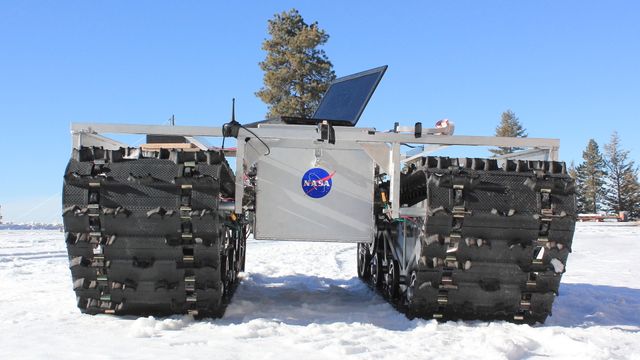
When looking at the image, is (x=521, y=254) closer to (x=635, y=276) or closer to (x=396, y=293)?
(x=396, y=293)

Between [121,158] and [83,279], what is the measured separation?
1041mm

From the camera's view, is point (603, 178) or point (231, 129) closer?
point (231, 129)

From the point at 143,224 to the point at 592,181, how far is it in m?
72.3

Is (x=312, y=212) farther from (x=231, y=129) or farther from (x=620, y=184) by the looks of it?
(x=620, y=184)

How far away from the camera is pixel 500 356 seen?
4.00 m

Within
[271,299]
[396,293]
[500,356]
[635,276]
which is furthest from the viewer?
[635,276]

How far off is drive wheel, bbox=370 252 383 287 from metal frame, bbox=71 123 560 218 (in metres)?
2.21

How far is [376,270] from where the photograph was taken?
789cm

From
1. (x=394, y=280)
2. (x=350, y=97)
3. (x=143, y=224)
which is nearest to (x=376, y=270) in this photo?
(x=394, y=280)

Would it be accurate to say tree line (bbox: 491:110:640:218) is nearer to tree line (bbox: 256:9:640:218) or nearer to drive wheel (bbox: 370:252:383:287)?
tree line (bbox: 256:9:640:218)

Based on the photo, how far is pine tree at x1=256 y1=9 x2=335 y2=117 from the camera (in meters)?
32.2

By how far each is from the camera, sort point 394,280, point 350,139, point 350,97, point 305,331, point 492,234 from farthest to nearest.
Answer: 1. point 350,97
2. point 394,280
3. point 350,139
4. point 492,234
5. point 305,331

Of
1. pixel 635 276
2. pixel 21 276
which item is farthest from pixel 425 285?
pixel 635 276

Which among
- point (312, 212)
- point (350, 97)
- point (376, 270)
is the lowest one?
point (376, 270)
